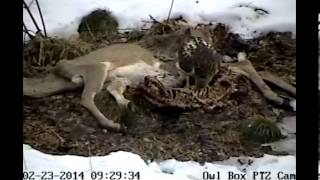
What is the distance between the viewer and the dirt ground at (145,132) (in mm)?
1410

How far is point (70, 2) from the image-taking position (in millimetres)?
1427

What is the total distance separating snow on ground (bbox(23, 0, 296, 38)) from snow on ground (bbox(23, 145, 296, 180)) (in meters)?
0.30

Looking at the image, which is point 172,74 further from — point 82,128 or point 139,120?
point 82,128

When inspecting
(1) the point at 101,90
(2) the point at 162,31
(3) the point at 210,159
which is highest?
(2) the point at 162,31

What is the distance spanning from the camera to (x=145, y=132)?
4.64ft

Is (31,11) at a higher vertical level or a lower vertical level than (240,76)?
higher

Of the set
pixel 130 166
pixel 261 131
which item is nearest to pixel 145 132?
pixel 130 166

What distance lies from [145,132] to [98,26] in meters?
0.28

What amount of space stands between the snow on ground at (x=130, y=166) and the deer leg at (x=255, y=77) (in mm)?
143

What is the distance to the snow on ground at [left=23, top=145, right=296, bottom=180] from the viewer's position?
4.61 ft

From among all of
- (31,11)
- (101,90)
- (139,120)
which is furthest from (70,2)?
(139,120)

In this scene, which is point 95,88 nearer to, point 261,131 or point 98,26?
point 98,26

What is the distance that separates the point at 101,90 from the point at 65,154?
17 cm
